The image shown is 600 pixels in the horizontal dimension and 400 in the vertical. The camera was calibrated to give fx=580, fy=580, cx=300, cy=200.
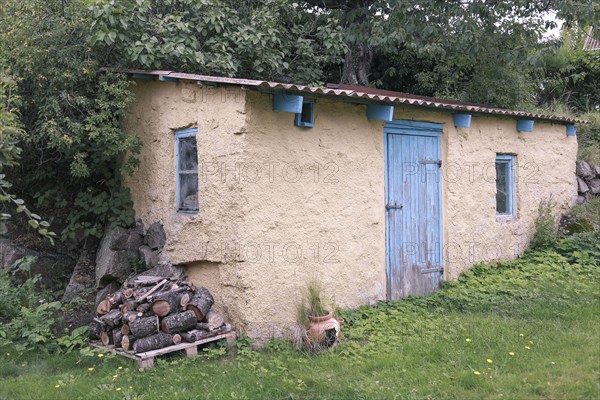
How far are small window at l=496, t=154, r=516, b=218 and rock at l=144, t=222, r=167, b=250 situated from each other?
5.32 m

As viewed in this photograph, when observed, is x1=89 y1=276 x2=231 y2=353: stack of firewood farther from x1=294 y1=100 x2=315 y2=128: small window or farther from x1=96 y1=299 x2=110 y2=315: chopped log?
x1=294 y1=100 x2=315 y2=128: small window

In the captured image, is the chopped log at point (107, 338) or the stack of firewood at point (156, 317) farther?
the chopped log at point (107, 338)

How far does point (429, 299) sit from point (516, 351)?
2.05 metres

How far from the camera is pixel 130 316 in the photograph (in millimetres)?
5746

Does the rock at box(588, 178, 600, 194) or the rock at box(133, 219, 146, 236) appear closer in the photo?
the rock at box(133, 219, 146, 236)

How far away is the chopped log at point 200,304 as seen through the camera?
5957 mm

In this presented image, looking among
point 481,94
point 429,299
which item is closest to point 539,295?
point 429,299

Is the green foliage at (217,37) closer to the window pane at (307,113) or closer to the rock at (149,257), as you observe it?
the window pane at (307,113)

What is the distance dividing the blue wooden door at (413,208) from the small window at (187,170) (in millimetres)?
2466

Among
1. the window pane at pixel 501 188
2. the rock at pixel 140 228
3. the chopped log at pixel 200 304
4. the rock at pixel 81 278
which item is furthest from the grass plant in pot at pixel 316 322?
the window pane at pixel 501 188

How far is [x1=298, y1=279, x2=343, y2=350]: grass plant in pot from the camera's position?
593 cm

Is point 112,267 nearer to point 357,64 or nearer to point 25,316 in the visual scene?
point 25,316

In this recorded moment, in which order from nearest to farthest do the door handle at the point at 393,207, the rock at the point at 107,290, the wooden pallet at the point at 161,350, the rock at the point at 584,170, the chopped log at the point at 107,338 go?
the wooden pallet at the point at 161,350 < the chopped log at the point at 107,338 < the rock at the point at 107,290 < the door handle at the point at 393,207 < the rock at the point at 584,170

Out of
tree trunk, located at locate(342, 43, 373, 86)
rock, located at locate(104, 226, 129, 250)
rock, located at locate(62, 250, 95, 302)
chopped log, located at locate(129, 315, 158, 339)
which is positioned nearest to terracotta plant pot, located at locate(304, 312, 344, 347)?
chopped log, located at locate(129, 315, 158, 339)
